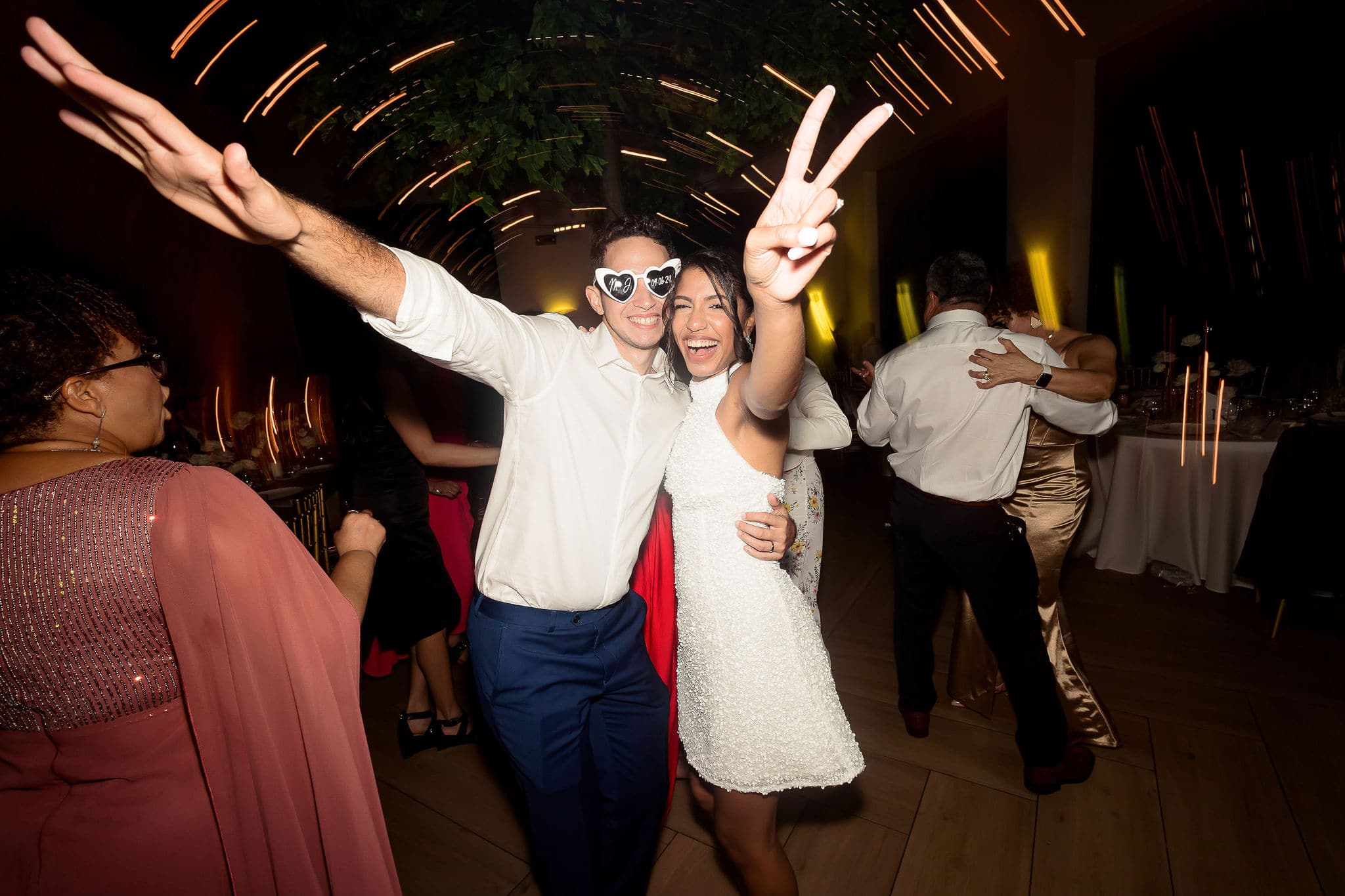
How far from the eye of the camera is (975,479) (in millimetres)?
2277

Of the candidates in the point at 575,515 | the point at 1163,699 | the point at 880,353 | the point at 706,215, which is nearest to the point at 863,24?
the point at 575,515

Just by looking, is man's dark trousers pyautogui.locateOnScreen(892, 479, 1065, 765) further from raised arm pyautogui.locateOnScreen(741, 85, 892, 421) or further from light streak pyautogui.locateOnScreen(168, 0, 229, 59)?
light streak pyautogui.locateOnScreen(168, 0, 229, 59)

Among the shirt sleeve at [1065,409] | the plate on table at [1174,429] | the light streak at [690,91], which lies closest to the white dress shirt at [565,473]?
the shirt sleeve at [1065,409]

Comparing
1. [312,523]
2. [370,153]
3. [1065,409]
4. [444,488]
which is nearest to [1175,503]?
[1065,409]

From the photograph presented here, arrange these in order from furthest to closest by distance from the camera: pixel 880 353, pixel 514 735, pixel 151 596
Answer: pixel 880 353 → pixel 514 735 → pixel 151 596

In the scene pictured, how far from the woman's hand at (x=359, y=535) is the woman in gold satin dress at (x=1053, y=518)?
2.06 m

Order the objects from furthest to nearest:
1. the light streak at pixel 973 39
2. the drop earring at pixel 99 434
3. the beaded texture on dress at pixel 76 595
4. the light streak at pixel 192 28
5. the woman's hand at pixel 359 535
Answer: the light streak at pixel 973 39 → the light streak at pixel 192 28 → the woman's hand at pixel 359 535 → the drop earring at pixel 99 434 → the beaded texture on dress at pixel 76 595

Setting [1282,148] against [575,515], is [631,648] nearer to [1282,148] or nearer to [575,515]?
[575,515]

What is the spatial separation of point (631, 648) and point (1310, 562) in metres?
3.56

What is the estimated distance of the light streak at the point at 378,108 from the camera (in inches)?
126

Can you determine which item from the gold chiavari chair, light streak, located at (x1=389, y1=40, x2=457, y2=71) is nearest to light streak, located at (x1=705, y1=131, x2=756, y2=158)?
light streak, located at (x1=389, y1=40, x2=457, y2=71)

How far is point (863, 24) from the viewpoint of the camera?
348 cm

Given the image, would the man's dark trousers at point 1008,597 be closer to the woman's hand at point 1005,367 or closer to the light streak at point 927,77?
the woman's hand at point 1005,367

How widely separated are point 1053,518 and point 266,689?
278cm
